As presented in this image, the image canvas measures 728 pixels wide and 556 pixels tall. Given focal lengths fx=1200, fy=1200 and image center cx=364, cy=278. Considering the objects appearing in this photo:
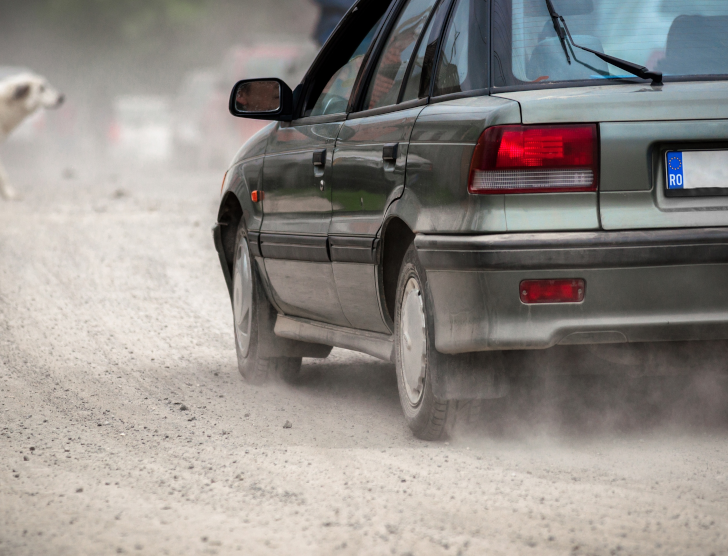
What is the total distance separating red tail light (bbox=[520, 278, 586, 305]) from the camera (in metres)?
3.71

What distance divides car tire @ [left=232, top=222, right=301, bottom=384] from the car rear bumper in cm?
220

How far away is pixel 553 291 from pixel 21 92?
16568mm

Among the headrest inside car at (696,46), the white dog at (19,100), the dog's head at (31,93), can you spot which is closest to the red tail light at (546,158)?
the headrest inside car at (696,46)

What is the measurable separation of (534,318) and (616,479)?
1.90 feet

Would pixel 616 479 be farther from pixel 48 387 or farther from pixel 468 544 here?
pixel 48 387

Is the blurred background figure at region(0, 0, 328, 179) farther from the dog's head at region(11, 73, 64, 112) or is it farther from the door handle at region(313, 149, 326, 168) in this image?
the door handle at region(313, 149, 326, 168)

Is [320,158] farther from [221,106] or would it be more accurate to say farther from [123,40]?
[123,40]

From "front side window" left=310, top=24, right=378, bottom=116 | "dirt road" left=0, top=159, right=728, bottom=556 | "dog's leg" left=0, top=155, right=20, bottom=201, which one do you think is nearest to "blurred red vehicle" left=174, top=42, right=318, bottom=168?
"dog's leg" left=0, top=155, right=20, bottom=201

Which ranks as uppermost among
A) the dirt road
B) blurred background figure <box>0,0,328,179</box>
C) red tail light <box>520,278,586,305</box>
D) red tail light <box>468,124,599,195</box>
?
blurred background figure <box>0,0,328,179</box>

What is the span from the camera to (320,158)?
193 inches

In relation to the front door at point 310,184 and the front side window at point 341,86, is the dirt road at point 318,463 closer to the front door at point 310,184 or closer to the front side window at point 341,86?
the front door at point 310,184

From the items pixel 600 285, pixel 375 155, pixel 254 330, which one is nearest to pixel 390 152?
pixel 375 155

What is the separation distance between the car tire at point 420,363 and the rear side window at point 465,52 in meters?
0.60

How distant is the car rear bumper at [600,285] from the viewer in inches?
145
